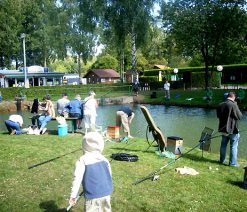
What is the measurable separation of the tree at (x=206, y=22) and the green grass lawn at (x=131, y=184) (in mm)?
24143

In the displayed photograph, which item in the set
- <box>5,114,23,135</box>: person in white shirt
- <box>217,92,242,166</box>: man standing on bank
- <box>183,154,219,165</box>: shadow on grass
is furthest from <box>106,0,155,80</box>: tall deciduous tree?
<box>217,92,242,166</box>: man standing on bank

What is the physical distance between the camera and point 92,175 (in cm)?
422

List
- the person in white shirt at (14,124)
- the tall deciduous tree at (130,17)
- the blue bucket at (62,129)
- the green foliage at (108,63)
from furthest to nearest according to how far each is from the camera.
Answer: the green foliage at (108,63)
the tall deciduous tree at (130,17)
the person in white shirt at (14,124)
the blue bucket at (62,129)

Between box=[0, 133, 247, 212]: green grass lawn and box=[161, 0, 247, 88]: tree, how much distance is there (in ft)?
79.2

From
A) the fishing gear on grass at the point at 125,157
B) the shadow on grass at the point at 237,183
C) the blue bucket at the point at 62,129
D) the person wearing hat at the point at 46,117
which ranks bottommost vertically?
the shadow on grass at the point at 237,183

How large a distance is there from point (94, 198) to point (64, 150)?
5742mm

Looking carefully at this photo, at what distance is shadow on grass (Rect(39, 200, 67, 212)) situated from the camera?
18.6 ft

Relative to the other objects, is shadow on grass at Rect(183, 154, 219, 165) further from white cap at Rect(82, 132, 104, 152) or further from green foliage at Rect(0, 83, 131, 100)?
green foliage at Rect(0, 83, 131, 100)

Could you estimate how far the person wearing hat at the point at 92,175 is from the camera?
417cm

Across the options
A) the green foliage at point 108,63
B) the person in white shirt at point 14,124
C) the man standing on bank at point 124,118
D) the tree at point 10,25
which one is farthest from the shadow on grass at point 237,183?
the green foliage at point 108,63

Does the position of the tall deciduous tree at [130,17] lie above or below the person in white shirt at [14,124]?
above

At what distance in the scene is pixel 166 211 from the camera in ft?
18.2

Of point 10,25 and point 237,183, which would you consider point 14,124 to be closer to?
point 237,183

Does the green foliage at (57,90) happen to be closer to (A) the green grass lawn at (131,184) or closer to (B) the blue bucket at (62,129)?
(B) the blue bucket at (62,129)
